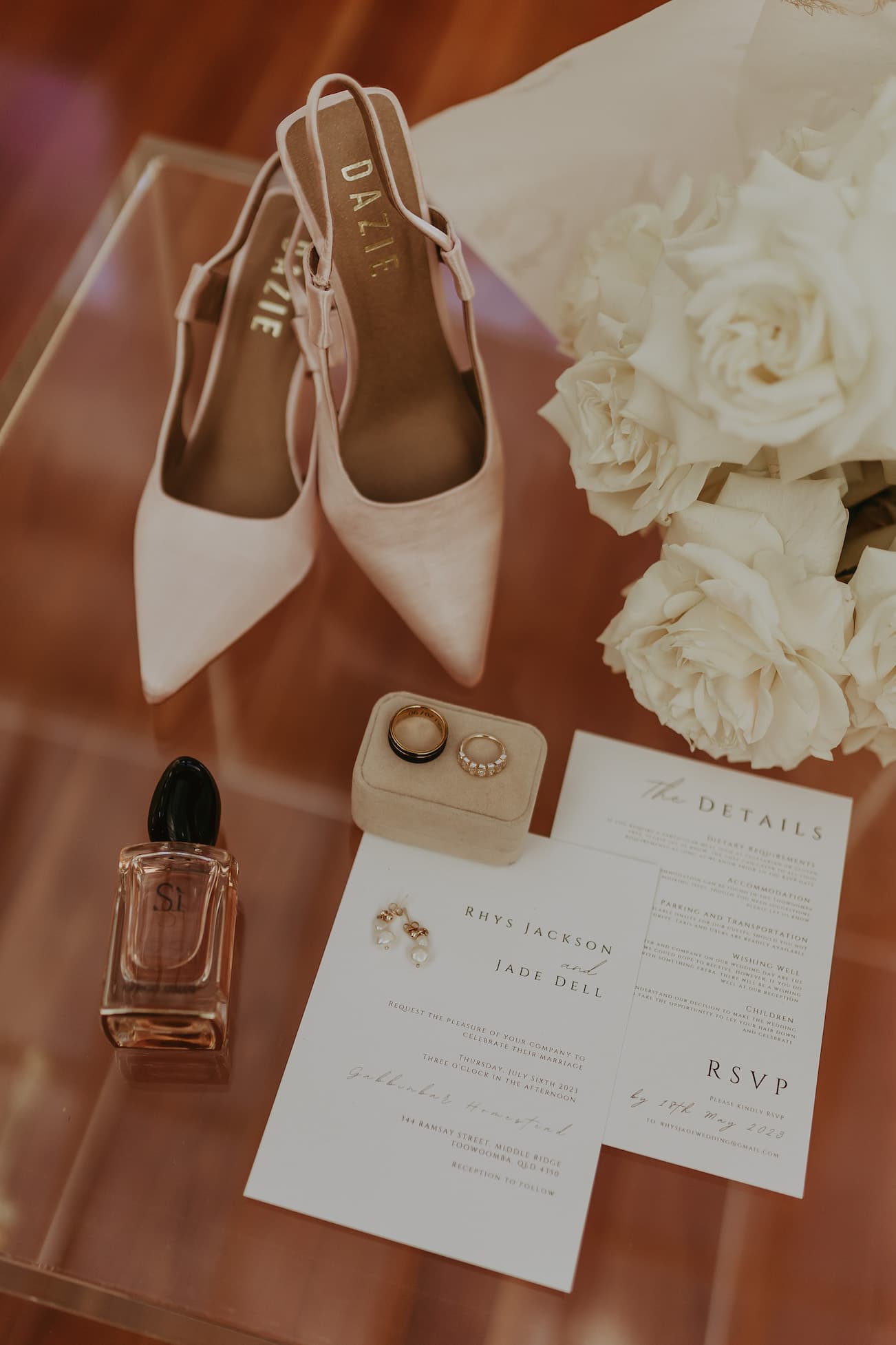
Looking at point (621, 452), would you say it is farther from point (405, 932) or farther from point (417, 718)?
point (405, 932)

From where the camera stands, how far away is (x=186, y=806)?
2.05ft

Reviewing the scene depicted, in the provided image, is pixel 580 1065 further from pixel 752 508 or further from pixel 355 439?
pixel 355 439

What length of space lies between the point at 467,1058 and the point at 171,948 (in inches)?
6.7

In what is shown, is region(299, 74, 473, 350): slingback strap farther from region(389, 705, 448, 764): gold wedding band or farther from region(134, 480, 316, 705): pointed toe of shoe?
region(389, 705, 448, 764): gold wedding band

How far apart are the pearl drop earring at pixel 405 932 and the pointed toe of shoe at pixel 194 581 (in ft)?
0.68

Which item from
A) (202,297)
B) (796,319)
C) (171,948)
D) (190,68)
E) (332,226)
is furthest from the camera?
(190,68)

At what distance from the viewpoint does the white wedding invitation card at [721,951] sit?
23.1 inches

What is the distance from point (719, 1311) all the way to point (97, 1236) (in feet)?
1.06

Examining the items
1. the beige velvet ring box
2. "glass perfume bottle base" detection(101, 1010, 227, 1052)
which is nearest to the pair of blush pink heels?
the beige velvet ring box

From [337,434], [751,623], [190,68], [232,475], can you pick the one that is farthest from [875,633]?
[190,68]

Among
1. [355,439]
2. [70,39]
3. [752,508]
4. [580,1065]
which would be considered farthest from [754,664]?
[70,39]

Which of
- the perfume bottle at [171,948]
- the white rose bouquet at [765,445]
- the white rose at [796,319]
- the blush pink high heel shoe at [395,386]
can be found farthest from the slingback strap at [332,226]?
the perfume bottle at [171,948]

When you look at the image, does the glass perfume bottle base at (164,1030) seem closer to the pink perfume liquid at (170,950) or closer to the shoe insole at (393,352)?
the pink perfume liquid at (170,950)

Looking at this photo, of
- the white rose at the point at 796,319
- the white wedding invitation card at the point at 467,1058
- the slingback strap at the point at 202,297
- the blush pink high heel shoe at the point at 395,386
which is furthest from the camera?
the slingback strap at the point at 202,297
